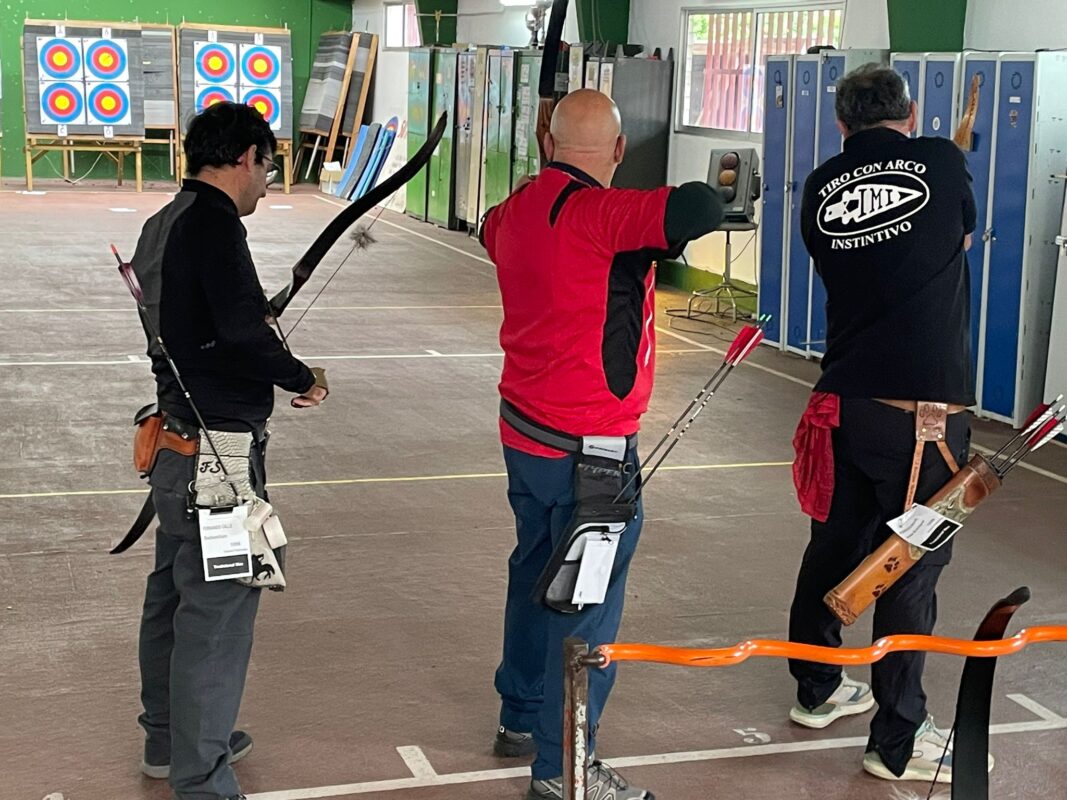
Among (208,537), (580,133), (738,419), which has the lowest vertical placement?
(738,419)

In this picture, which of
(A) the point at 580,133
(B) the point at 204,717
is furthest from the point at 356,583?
(A) the point at 580,133

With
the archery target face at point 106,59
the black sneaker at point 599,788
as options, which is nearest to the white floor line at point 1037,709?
the black sneaker at point 599,788

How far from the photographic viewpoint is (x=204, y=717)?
2729 millimetres

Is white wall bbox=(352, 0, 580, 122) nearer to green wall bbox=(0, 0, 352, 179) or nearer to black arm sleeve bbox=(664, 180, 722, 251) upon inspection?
green wall bbox=(0, 0, 352, 179)

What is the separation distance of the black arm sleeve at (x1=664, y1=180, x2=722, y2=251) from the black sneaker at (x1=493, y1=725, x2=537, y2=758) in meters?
1.25

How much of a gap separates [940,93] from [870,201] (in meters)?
4.37

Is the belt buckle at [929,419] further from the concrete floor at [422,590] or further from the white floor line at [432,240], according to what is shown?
the white floor line at [432,240]

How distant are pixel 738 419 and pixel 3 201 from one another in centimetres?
1150

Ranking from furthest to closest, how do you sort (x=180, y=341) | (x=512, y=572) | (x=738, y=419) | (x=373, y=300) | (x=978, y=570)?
(x=373, y=300)
(x=738, y=419)
(x=978, y=570)
(x=512, y=572)
(x=180, y=341)

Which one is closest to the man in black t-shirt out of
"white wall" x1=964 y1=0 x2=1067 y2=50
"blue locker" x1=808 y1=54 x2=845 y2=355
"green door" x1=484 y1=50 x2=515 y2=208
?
"white wall" x1=964 y1=0 x2=1067 y2=50

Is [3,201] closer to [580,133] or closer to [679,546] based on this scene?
[679,546]

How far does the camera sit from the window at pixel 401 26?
56.8 feet

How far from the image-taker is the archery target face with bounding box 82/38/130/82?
1747 centimetres

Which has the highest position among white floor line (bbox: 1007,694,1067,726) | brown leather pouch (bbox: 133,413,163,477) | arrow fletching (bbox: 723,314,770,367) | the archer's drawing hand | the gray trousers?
arrow fletching (bbox: 723,314,770,367)
